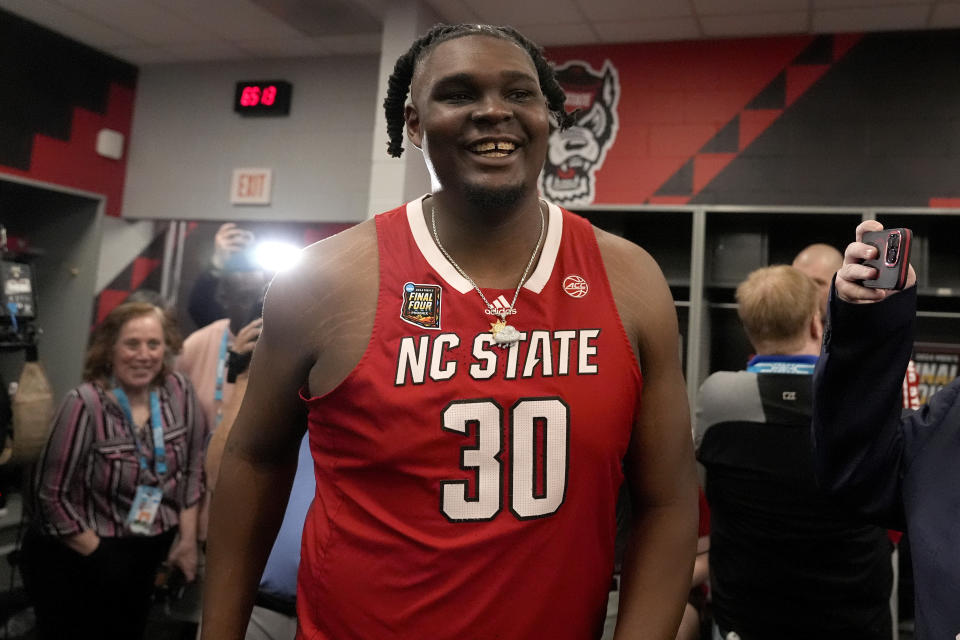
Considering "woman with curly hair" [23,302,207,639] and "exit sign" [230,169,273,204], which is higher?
"exit sign" [230,169,273,204]

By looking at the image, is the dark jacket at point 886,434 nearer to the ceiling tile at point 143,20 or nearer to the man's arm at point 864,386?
the man's arm at point 864,386

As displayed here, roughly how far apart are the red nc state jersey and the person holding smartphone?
299 millimetres

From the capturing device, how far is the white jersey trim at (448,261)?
105 cm

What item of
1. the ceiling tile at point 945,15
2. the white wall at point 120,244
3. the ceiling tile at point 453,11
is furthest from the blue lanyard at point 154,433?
the ceiling tile at point 945,15

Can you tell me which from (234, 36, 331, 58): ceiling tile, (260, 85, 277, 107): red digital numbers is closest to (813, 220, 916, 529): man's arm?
(234, 36, 331, 58): ceiling tile

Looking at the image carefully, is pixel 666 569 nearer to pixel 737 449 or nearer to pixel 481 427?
pixel 481 427

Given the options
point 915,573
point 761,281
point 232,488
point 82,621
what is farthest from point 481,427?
point 82,621

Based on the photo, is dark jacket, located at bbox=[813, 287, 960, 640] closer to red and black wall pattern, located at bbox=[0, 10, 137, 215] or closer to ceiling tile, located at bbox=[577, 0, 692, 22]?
ceiling tile, located at bbox=[577, 0, 692, 22]

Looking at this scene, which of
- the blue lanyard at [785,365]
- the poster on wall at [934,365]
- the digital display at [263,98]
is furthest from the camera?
the digital display at [263,98]

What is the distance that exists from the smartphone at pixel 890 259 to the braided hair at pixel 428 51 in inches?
21.6

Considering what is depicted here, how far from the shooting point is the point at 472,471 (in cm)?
96

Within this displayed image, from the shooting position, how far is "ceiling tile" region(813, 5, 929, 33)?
3.52 m

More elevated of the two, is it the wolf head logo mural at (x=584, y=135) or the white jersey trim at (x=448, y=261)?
the wolf head logo mural at (x=584, y=135)

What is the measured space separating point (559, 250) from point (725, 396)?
3.26ft
